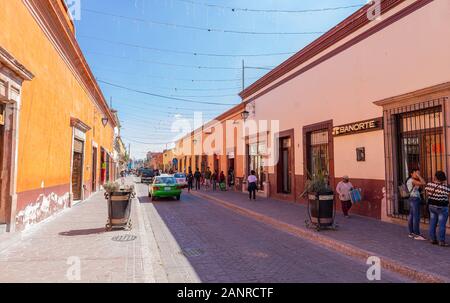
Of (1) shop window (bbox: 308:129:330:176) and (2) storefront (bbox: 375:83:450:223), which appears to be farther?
(1) shop window (bbox: 308:129:330:176)

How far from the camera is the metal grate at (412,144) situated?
28.4 ft

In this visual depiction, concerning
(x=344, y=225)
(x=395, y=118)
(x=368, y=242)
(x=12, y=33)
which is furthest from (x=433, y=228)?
(x=12, y=33)

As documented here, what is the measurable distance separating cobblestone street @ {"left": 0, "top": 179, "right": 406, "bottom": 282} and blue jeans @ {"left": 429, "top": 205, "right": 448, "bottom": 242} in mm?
2128

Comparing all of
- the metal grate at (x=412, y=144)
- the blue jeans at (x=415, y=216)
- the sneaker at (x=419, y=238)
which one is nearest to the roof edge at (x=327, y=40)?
the metal grate at (x=412, y=144)

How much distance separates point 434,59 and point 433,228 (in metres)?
4.40

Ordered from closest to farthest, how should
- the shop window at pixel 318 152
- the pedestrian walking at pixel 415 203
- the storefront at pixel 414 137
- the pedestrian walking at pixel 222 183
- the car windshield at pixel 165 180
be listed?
the pedestrian walking at pixel 415 203
the storefront at pixel 414 137
the shop window at pixel 318 152
the car windshield at pixel 165 180
the pedestrian walking at pixel 222 183

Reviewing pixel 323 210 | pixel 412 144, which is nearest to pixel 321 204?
pixel 323 210

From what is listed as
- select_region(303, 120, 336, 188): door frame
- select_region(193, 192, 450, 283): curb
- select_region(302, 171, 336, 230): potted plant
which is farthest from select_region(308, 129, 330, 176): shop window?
select_region(302, 171, 336, 230): potted plant

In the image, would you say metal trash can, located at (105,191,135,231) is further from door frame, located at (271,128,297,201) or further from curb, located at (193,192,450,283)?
door frame, located at (271,128,297,201)

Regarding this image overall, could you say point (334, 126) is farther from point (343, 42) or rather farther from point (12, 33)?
point (12, 33)

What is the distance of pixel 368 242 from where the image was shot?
731 cm

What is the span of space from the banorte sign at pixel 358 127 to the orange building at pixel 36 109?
387 inches

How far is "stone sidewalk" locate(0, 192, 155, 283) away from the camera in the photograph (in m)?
5.08

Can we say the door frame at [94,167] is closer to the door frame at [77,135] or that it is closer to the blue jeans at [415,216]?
the door frame at [77,135]
